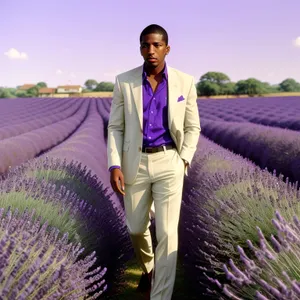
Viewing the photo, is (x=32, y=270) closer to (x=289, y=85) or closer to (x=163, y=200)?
(x=163, y=200)

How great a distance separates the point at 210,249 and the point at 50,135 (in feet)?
30.0

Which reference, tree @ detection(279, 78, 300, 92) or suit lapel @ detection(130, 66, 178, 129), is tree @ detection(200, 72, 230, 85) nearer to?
tree @ detection(279, 78, 300, 92)

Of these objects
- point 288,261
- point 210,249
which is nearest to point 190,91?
point 210,249

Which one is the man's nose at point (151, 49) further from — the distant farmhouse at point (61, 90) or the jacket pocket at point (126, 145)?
the distant farmhouse at point (61, 90)

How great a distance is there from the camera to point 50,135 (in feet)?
37.7

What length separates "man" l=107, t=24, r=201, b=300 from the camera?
2865 mm

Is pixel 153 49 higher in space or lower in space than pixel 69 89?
higher

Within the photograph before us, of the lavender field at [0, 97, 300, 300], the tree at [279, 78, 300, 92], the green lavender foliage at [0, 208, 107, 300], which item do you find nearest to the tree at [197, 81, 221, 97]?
the tree at [279, 78, 300, 92]

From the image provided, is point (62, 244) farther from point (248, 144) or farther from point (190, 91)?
point (248, 144)

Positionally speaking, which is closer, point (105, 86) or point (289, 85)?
point (289, 85)

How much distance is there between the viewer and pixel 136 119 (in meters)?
2.92

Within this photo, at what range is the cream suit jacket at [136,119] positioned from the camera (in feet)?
9.57

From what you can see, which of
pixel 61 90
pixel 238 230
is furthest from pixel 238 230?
pixel 61 90

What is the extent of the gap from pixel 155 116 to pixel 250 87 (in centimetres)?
6609
